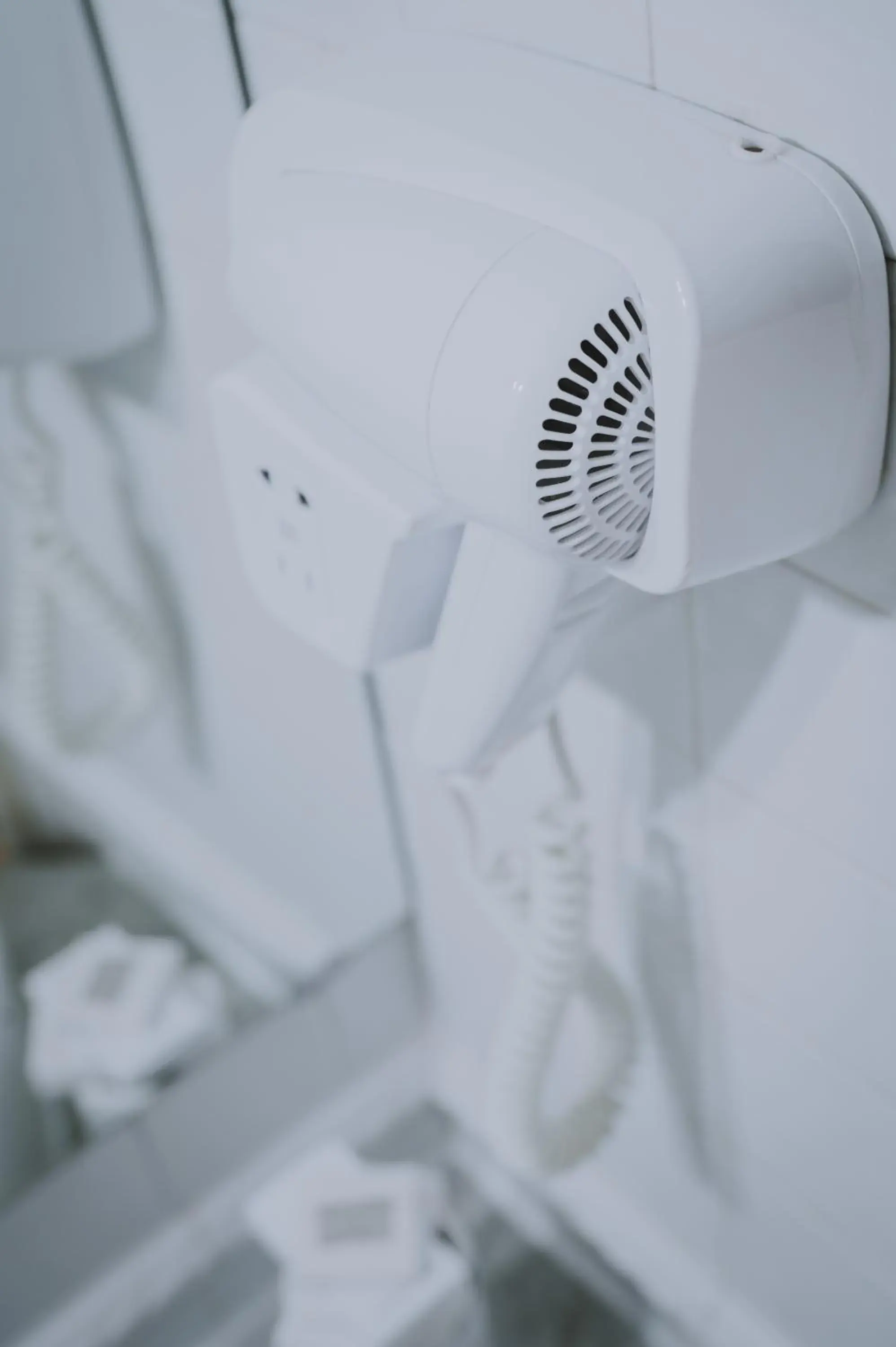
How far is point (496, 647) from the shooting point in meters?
0.64

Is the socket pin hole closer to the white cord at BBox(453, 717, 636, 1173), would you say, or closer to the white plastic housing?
the white plastic housing

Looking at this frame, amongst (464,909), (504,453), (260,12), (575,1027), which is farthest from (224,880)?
(504,453)

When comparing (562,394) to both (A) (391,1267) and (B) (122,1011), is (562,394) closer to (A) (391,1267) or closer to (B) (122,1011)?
(A) (391,1267)

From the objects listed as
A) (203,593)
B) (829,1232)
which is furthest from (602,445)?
(203,593)


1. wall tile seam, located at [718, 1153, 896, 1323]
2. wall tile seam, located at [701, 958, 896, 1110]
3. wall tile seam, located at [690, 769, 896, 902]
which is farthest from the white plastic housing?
wall tile seam, located at [718, 1153, 896, 1323]

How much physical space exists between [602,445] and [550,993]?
1.41ft

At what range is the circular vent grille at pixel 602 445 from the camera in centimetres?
49

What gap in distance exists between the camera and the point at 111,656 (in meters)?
1.27

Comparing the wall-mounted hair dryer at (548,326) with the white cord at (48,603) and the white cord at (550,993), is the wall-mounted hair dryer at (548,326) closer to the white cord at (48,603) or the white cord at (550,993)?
the white cord at (550,993)

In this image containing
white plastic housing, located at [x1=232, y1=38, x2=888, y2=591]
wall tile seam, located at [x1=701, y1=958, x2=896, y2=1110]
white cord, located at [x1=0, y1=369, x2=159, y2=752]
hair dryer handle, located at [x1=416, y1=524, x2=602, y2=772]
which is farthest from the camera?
white cord, located at [x1=0, y1=369, x2=159, y2=752]

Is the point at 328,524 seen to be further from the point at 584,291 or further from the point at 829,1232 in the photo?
the point at 829,1232

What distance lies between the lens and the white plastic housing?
1.57 feet

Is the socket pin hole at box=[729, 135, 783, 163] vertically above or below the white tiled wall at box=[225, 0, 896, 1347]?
above

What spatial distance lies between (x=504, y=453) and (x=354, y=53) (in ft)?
0.88
